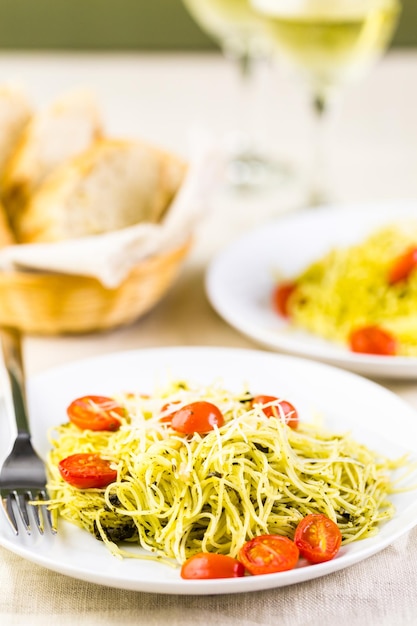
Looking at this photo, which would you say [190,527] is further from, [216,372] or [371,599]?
[216,372]

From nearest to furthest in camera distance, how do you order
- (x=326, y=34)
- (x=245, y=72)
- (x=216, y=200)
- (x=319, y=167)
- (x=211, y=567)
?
(x=211, y=567), (x=326, y=34), (x=319, y=167), (x=216, y=200), (x=245, y=72)

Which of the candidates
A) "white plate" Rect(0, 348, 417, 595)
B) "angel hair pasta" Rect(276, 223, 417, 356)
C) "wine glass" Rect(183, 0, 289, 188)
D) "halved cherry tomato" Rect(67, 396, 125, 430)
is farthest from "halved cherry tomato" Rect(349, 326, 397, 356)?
"wine glass" Rect(183, 0, 289, 188)

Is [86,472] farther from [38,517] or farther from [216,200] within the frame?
Answer: [216,200]

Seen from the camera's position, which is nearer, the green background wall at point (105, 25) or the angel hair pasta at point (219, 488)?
the angel hair pasta at point (219, 488)

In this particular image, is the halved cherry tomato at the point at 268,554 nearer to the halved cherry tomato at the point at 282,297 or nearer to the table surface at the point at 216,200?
the table surface at the point at 216,200

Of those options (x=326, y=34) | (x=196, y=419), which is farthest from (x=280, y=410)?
(x=326, y=34)

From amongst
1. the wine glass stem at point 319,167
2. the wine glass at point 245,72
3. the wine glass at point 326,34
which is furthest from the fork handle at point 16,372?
the wine glass at point 245,72

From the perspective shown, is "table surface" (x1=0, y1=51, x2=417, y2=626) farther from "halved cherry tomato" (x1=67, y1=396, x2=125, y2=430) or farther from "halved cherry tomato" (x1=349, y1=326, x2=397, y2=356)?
"halved cherry tomato" (x1=67, y1=396, x2=125, y2=430)
